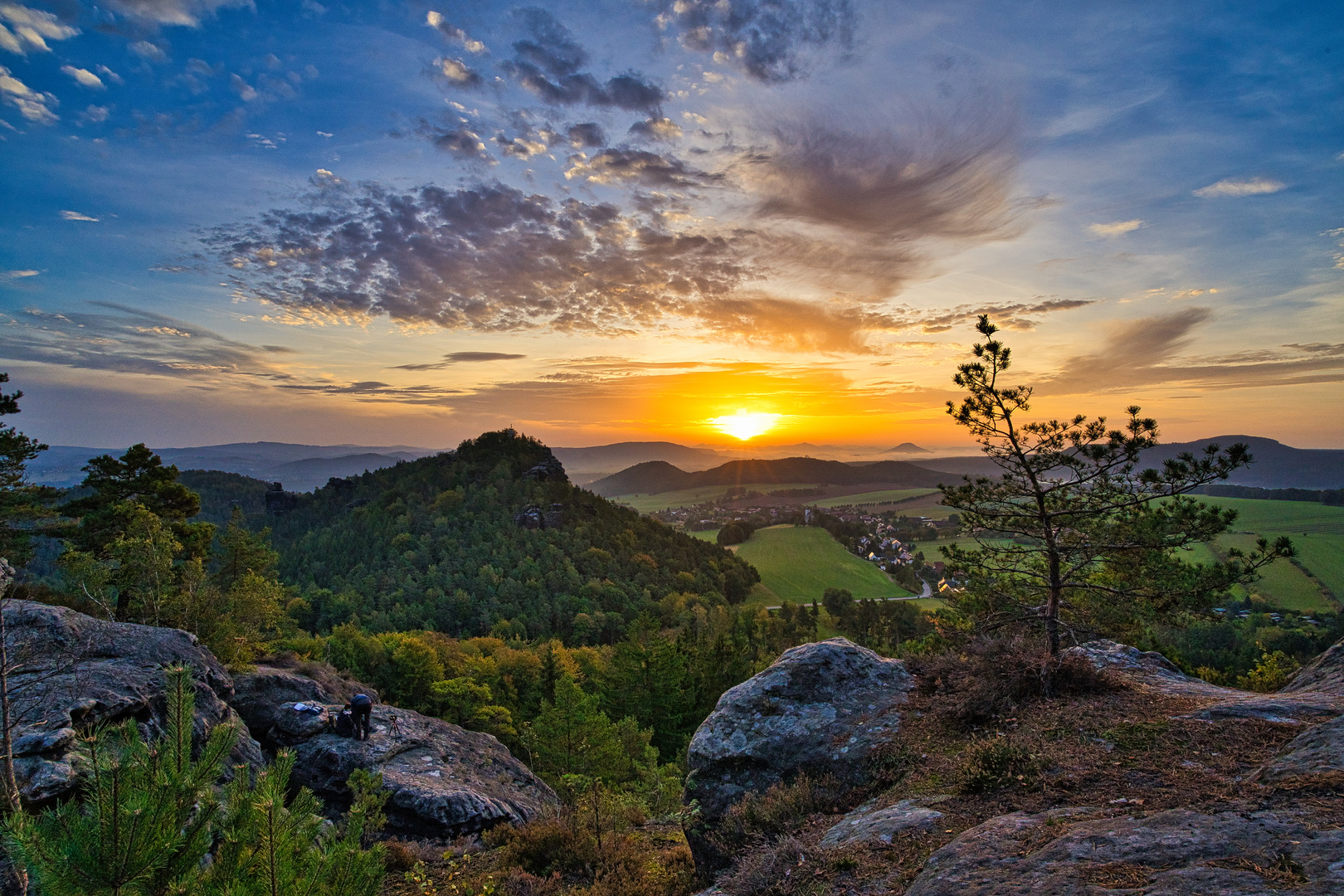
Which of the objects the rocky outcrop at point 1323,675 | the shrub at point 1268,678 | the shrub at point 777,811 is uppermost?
the rocky outcrop at point 1323,675

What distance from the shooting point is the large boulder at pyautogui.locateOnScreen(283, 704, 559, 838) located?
16.3m

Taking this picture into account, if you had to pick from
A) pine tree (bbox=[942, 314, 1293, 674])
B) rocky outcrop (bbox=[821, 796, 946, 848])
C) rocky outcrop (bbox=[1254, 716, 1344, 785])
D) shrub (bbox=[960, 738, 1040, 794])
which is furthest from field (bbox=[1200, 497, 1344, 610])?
rocky outcrop (bbox=[821, 796, 946, 848])

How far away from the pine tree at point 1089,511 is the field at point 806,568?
303ft

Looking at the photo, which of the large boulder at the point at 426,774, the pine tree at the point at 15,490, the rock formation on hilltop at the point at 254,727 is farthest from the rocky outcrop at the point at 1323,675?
the pine tree at the point at 15,490

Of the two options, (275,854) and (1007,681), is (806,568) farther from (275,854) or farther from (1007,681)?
(275,854)

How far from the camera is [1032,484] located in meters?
11.8

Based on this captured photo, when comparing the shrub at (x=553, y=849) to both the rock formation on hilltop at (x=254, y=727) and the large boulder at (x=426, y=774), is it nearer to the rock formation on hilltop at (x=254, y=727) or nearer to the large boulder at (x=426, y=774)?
the large boulder at (x=426, y=774)

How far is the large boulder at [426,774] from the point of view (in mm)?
16312

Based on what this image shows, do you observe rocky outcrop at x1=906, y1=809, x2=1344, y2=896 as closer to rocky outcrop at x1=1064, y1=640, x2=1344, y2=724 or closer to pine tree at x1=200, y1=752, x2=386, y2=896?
rocky outcrop at x1=1064, y1=640, x2=1344, y2=724

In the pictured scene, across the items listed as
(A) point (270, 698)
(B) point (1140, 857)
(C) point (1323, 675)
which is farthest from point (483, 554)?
(B) point (1140, 857)

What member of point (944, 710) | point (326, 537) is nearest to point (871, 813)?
point (944, 710)

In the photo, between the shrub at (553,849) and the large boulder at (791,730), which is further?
the shrub at (553,849)

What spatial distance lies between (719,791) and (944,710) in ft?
14.6

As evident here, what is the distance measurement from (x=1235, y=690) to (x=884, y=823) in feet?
25.6
